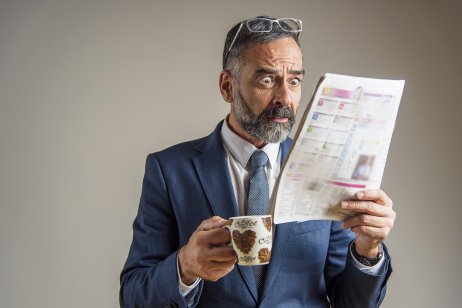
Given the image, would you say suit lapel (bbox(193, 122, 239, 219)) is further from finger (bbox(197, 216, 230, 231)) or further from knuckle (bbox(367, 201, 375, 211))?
knuckle (bbox(367, 201, 375, 211))

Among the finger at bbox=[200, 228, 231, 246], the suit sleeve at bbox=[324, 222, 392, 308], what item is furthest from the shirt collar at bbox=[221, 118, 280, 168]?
the finger at bbox=[200, 228, 231, 246]

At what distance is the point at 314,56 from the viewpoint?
2035 millimetres

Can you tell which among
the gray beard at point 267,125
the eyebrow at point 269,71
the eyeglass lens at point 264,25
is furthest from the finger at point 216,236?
the eyeglass lens at point 264,25

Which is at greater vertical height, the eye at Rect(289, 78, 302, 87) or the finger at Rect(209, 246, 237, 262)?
the eye at Rect(289, 78, 302, 87)

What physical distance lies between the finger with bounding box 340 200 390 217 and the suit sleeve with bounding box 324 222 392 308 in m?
0.19

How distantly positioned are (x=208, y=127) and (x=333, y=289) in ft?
2.69

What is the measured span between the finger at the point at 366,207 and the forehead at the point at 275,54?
1.31 ft

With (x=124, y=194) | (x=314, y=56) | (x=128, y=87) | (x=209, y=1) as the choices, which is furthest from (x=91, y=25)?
(x=314, y=56)

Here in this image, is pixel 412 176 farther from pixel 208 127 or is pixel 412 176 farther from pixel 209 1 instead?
pixel 209 1

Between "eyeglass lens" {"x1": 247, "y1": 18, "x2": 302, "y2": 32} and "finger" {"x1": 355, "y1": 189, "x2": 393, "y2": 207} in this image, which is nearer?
"finger" {"x1": 355, "y1": 189, "x2": 393, "y2": 207}

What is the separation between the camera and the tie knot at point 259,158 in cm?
139

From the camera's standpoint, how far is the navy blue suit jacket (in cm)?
131

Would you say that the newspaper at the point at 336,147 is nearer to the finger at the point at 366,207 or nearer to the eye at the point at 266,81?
the finger at the point at 366,207

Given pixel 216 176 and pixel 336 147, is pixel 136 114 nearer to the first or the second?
pixel 216 176
